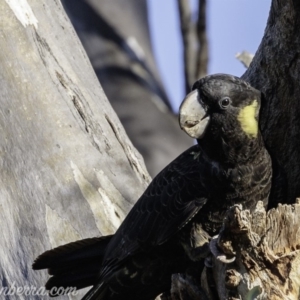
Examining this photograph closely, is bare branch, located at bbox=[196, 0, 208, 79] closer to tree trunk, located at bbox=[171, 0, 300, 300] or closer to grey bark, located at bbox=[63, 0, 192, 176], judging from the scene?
grey bark, located at bbox=[63, 0, 192, 176]

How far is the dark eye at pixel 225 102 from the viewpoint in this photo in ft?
10.3

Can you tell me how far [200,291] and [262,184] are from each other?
0.63 metres

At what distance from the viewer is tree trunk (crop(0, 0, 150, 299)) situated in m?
3.45

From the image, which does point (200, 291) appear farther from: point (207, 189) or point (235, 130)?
point (235, 130)

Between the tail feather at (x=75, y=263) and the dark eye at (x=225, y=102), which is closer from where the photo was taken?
the dark eye at (x=225, y=102)

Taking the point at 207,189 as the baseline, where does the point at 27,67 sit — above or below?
above

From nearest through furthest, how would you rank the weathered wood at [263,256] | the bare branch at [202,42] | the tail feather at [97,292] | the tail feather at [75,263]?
the weathered wood at [263,256], the tail feather at [75,263], the tail feather at [97,292], the bare branch at [202,42]

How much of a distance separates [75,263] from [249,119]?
41.0 inches

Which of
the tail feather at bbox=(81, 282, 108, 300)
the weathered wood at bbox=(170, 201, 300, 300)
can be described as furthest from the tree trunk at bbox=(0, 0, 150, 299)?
the weathered wood at bbox=(170, 201, 300, 300)

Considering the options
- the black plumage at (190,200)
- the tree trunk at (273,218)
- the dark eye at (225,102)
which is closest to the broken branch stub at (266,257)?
the tree trunk at (273,218)

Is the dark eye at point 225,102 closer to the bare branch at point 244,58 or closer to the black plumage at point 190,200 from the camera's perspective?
the black plumage at point 190,200

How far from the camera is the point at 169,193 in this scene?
3365 mm

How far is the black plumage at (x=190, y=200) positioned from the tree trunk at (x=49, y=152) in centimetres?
19

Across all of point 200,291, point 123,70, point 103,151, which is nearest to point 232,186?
point 200,291
